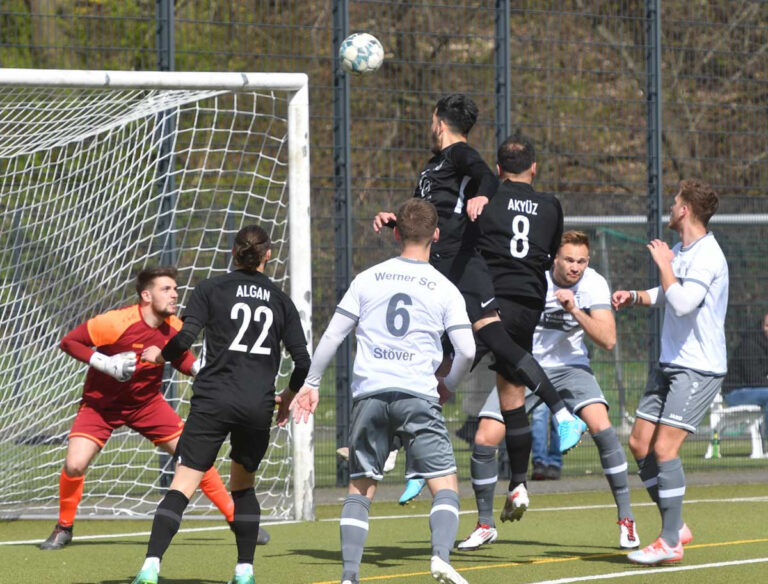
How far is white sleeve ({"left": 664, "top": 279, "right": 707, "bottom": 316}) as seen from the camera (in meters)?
7.82

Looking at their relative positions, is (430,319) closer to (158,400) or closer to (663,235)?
(158,400)

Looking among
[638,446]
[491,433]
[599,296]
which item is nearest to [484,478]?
[491,433]

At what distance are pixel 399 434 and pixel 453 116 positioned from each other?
239 cm

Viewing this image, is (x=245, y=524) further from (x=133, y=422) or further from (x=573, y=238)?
(x=573, y=238)

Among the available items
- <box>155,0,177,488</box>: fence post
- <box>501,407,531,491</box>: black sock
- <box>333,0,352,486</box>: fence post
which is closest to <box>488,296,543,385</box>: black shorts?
<box>501,407,531,491</box>: black sock

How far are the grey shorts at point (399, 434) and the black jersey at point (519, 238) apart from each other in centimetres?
180

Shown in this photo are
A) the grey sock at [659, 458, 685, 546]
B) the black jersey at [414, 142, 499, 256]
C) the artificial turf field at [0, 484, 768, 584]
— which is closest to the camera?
the artificial turf field at [0, 484, 768, 584]

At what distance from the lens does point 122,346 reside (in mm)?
9109

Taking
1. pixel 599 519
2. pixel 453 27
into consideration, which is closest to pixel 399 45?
pixel 453 27

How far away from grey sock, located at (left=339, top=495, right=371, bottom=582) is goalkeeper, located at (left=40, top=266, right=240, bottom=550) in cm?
230

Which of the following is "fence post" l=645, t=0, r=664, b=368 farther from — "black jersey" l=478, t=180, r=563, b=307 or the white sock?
the white sock

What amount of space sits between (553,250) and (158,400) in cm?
285

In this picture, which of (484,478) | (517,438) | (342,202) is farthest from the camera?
(342,202)

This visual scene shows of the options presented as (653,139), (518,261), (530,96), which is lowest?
(518,261)
